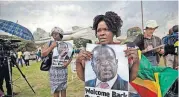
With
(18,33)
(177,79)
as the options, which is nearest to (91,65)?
(177,79)

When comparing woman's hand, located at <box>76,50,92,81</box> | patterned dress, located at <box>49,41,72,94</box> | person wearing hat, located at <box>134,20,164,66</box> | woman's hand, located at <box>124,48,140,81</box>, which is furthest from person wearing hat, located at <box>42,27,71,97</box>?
woman's hand, located at <box>124,48,140,81</box>

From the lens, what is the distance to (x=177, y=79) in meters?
3.75

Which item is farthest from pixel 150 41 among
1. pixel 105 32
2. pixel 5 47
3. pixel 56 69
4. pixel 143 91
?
pixel 5 47

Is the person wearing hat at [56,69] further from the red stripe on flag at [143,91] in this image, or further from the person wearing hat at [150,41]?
the red stripe on flag at [143,91]

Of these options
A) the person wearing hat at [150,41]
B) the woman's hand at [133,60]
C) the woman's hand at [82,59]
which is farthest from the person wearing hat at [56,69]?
the woman's hand at [133,60]

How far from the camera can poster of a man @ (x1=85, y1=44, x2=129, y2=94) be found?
88.3 inches

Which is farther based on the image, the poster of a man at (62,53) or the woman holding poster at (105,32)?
the poster of a man at (62,53)

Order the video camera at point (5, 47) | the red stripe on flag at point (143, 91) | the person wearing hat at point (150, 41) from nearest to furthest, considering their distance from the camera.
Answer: the red stripe on flag at point (143, 91) → the person wearing hat at point (150, 41) → the video camera at point (5, 47)

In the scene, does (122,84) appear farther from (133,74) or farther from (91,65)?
(91,65)

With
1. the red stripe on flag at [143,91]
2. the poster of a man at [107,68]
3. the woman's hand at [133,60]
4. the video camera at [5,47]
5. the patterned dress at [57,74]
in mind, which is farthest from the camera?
the video camera at [5,47]

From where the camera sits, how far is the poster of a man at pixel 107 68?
2242 millimetres

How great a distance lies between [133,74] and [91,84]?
13.2 inches

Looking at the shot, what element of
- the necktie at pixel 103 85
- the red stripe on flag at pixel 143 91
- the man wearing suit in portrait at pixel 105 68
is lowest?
the red stripe on flag at pixel 143 91

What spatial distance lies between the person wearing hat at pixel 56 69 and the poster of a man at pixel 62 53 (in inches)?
0.6
